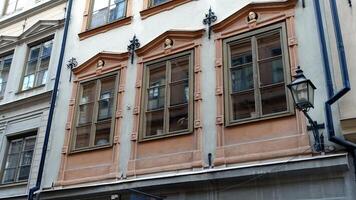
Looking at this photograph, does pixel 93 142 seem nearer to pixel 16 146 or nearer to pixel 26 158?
pixel 26 158

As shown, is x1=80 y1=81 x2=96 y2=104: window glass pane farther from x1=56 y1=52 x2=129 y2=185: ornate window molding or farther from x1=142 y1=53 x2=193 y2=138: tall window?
x1=142 y1=53 x2=193 y2=138: tall window

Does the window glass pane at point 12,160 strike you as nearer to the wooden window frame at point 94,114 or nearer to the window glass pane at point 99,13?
the wooden window frame at point 94,114

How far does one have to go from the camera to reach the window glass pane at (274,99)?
25.9ft

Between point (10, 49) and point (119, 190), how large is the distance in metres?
7.59

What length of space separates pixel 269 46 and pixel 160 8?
11.0 ft

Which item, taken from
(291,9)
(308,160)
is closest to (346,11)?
(291,9)

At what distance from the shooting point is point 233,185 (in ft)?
25.1

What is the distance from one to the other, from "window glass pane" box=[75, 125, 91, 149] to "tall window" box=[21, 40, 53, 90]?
2.69m

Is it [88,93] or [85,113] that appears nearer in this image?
[85,113]

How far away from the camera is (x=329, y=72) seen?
291 inches

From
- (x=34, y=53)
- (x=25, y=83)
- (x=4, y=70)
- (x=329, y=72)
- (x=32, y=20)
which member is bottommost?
(x=329, y=72)

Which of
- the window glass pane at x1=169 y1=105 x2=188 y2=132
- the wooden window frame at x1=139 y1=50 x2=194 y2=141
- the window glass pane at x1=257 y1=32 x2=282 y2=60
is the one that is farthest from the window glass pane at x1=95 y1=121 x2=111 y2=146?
the window glass pane at x1=257 y1=32 x2=282 y2=60

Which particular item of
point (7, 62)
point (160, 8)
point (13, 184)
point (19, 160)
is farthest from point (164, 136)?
point (7, 62)

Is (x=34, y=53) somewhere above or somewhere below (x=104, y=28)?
above
